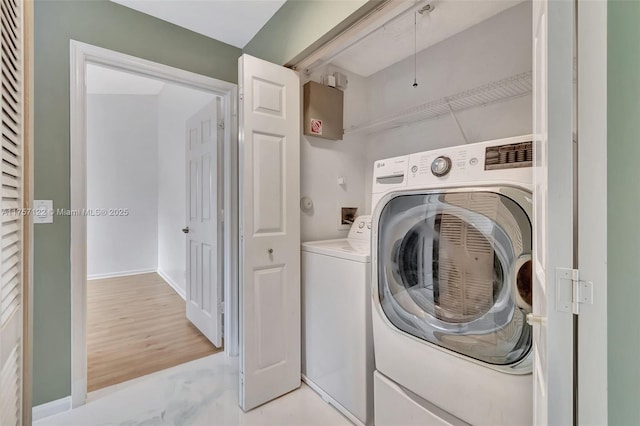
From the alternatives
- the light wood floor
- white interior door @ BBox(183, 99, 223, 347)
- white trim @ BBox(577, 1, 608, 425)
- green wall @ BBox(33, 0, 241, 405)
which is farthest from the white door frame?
white trim @ BBox(577, 1, 608, 425)

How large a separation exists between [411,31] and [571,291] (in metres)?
1.84

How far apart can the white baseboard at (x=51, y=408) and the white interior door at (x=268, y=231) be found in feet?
3.32

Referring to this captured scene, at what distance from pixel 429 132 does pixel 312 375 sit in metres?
1.84

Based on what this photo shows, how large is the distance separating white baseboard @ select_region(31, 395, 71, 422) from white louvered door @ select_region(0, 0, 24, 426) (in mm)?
882

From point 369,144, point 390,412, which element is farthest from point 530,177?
point 369,144

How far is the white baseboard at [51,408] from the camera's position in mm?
1535

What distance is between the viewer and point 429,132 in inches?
77.9

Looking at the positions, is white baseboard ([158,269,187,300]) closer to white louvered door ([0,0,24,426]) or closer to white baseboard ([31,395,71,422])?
white baseboard ([31,395,71,422])

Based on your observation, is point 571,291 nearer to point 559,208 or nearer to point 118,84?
point 559,208

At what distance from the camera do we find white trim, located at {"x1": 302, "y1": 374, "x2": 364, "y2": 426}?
4.95ft

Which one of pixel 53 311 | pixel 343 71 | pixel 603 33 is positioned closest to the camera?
pixel 603 33

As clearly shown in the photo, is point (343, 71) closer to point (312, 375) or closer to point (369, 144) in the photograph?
point (369, 144)

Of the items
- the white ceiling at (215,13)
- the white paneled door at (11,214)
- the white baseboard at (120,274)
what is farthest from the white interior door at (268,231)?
the white baseboard at (120,274)

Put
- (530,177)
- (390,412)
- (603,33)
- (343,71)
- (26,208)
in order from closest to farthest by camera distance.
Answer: (603,33) → (530,177) → (26,208) → (390,412) → (343,71)
